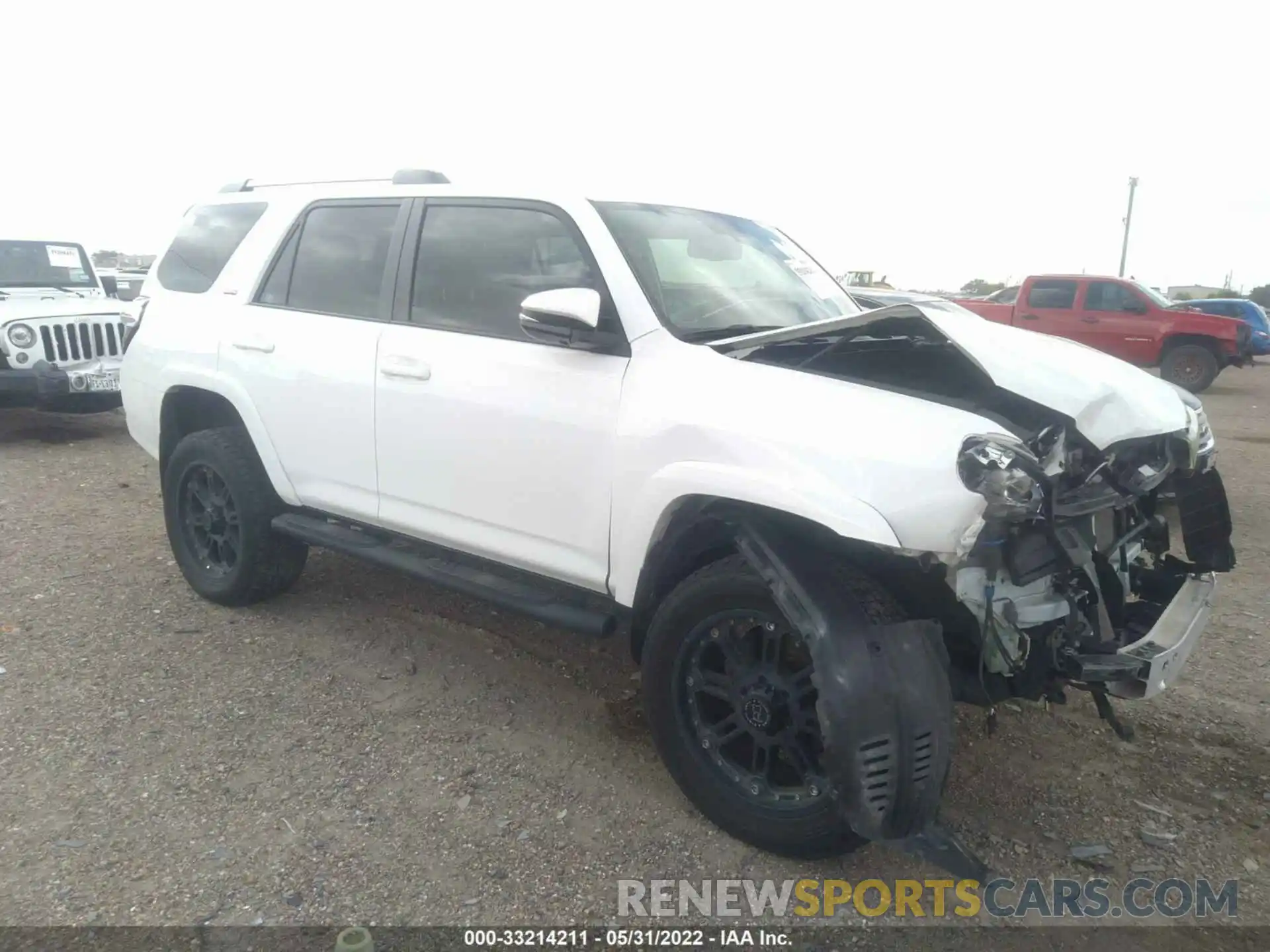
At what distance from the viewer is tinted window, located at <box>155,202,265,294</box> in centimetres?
466

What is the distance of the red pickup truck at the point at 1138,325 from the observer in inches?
585

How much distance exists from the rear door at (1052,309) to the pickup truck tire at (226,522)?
13403 millimetres

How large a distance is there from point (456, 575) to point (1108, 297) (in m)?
14.6

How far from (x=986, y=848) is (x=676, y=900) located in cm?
103

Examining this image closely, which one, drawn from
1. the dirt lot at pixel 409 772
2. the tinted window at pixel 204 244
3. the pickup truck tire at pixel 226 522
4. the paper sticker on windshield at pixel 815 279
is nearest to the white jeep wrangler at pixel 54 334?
the tinted window at pixel 204 244

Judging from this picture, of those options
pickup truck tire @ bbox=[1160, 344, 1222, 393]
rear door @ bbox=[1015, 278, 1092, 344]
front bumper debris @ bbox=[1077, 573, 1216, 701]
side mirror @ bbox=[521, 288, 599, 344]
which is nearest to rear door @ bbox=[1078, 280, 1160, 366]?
rear door @ bbox=[1015, 278, 1092, 344]

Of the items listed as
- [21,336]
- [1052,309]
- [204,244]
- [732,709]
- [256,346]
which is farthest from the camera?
[1052,309]

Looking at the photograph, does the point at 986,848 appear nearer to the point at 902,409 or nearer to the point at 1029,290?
the point at 902,409

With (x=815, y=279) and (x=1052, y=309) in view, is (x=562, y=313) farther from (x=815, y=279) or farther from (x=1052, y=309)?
(x=1052, y=309)

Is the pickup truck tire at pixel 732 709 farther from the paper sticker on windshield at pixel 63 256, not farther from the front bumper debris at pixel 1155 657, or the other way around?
the paper sticker on windshield at pixel 63 256

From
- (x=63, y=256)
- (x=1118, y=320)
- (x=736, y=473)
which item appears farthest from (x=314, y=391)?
(x=1118, y=320)

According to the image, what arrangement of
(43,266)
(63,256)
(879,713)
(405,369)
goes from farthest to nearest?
(63,256)
(43,266)
(405,369)
(879,713)

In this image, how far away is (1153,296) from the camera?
49.9ft

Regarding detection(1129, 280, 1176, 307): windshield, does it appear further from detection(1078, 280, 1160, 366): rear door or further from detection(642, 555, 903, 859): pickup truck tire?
detection(642, 555, 903, 859): pickup truck tire
